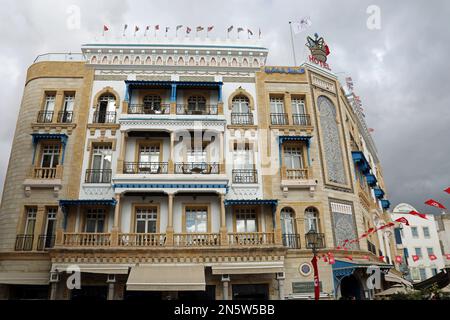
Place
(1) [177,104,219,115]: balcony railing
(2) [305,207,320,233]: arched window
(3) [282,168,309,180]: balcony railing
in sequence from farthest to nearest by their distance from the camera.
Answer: (1) [177,104,219,115]: balcony railing < (3) [282,168,309,180]: balcony railing < (2) [305,207,320,233]: arched window

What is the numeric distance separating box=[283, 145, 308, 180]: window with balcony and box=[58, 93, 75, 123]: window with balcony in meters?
12.4

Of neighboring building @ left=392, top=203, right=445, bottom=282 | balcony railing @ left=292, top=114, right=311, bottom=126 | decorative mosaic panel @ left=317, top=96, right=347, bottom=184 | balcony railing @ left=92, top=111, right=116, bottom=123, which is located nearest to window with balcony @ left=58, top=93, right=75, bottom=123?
balcony railing @ left=92, top=111, right=116, bottom=123

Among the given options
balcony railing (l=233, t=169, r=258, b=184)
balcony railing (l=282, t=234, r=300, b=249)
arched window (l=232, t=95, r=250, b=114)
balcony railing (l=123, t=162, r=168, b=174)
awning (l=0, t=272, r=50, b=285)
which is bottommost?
awning (l=0, t=272, r=50, b=285)

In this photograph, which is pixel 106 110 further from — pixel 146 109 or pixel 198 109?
pixel 198 109

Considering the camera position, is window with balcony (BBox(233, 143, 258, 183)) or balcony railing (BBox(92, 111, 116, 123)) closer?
window with balcony (BBox(233, 143, 258, 183))

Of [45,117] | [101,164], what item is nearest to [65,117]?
[45,117]

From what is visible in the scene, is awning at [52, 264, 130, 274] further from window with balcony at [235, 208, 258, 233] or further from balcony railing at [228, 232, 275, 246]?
window with balcony at [235, 208, 258, 233]

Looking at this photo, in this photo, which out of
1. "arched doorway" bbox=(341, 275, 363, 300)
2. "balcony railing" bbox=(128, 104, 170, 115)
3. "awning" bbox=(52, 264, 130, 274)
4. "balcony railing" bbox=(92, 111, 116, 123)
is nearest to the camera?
"awning" bbox=(52, 264, 130, 274)

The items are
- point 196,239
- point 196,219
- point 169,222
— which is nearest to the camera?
point 196,239

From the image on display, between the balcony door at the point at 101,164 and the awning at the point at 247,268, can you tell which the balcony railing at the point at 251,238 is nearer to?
the awning at the point at 247,268

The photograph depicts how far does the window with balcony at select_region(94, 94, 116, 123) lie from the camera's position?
20.4 meters

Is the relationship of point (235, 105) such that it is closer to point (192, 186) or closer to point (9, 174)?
point (192, 186)

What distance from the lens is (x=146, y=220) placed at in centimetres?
1870

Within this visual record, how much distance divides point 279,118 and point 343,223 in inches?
274
